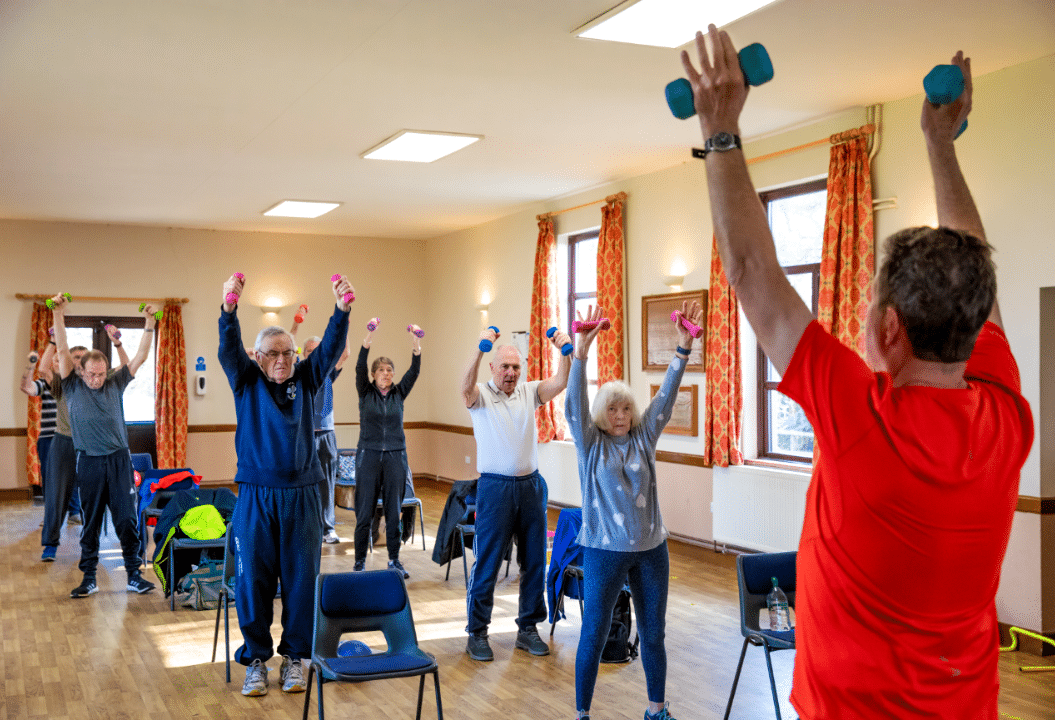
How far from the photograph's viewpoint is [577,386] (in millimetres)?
3752

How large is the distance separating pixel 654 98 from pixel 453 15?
1867mm

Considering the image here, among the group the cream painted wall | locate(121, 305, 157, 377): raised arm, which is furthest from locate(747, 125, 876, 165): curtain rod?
the cream painted wall

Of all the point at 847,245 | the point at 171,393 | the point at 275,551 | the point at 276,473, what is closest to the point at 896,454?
the point at 276,473

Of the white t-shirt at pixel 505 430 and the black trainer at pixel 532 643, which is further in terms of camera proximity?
the black trainer at pixel 532 643

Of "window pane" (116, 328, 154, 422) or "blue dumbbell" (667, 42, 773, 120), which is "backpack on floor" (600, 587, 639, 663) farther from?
"window pane" (116, 328, 154, 422)

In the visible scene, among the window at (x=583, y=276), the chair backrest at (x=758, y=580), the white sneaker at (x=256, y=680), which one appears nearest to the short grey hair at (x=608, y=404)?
the chair backrest at (x=758, y=580)

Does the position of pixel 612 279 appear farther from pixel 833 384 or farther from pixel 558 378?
pixel 833 384

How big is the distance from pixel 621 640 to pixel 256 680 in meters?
1.86

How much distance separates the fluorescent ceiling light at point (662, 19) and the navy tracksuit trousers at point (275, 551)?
266 centimetres

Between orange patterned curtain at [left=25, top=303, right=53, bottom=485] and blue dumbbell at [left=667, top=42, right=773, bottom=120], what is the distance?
11.3 metres

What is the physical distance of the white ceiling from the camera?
455cm

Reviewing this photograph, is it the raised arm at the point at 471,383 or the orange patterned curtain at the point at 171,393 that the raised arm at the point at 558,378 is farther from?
the orange patterned curtain at the point at 171,393

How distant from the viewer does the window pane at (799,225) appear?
6.88 metres

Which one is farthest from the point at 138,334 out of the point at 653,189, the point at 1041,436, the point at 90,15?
the point at 1041,436
